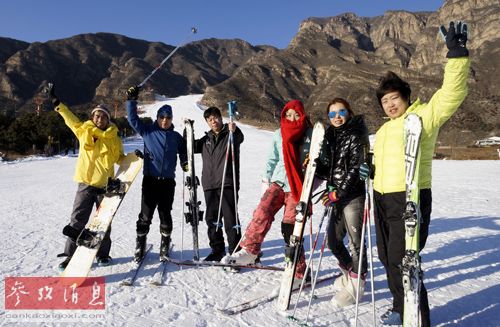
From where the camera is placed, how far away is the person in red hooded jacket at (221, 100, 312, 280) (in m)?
4.27

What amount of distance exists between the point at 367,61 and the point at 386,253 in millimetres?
179470

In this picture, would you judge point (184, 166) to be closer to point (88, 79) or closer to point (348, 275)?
point (348, 275)

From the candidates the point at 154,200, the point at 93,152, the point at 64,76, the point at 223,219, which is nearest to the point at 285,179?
the point at 223,219

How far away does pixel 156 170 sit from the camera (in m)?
4.85

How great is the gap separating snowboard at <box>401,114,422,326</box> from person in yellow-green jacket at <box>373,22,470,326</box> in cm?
15

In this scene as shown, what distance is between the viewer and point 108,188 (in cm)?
457

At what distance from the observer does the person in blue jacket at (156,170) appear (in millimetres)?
4836

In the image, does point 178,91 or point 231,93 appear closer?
point 231,93

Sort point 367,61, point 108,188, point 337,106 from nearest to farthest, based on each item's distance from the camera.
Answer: point 337,106 → point 108,188 → point 367,61

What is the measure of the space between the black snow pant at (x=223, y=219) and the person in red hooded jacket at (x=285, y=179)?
55 centimetres

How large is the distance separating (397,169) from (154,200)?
3.21 m

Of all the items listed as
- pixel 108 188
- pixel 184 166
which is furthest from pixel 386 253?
pixel 108 188

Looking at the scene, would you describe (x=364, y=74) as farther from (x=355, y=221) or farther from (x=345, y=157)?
(x=355, y=221)

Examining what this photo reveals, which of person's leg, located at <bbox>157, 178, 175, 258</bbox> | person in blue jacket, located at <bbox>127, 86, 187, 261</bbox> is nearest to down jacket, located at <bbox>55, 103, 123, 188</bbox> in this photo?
person in blue jacket, located at <bbox>127, 86, 187, 261</bbox>
